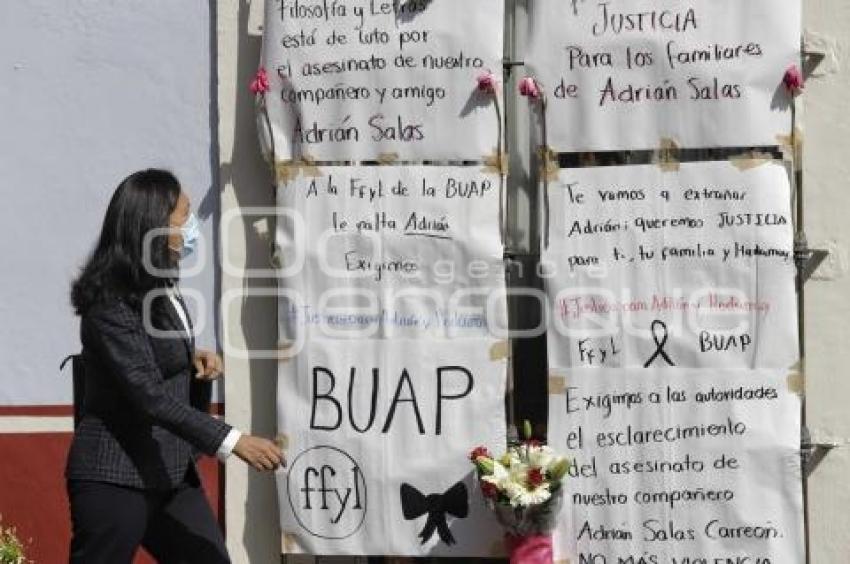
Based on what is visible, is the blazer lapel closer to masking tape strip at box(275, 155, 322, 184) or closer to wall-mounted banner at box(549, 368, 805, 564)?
masking tape strip at box(275, 155, 322, 184)

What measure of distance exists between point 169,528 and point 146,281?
0.86m

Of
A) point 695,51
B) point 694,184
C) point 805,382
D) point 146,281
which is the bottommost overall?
point 805,382

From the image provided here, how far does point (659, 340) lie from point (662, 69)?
3.29ft

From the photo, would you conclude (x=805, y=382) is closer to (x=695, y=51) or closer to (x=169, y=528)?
(x=695, y=51)

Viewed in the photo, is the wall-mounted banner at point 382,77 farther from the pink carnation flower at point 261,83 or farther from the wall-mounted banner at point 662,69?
the wall-mounted banner at point 662,69

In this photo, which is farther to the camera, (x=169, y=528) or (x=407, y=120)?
(x=407, y=120)

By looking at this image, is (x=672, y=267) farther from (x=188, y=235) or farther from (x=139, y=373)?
(x=139, y=373)

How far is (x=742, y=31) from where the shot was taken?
5.61 metres

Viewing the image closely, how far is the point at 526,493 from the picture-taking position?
5434mm

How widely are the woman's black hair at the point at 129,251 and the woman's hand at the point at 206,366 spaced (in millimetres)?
350

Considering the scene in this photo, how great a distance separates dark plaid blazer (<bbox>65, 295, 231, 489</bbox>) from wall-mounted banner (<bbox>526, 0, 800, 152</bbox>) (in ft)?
5.54

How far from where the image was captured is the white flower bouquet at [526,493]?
546 cm

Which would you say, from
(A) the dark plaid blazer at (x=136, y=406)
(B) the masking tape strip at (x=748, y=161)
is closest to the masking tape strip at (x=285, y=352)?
(A) the dark plaid blazer at (x=136, y=406)

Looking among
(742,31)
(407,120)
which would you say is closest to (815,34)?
(742,31)
